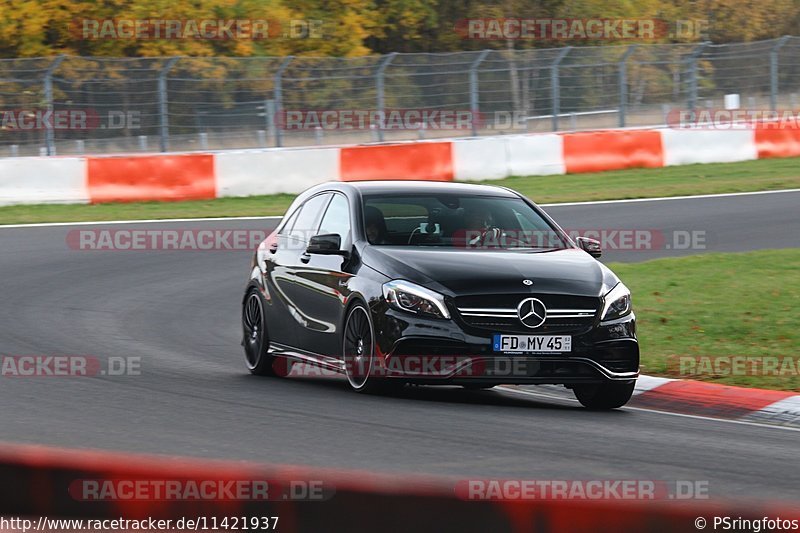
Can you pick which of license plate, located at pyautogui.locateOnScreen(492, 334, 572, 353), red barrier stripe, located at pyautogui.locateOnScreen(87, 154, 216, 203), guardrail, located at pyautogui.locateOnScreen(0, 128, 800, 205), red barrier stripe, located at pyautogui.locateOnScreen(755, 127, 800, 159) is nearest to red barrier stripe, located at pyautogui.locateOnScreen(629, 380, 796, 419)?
license plate, located at pyautogui.locateOnScreen(492, 334, 572, 353)

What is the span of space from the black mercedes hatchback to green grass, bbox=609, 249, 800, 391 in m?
1.40

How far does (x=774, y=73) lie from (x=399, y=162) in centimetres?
905

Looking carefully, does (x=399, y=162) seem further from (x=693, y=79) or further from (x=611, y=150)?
(x=693, y=79)

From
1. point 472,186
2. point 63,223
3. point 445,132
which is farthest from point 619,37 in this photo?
point 472,186

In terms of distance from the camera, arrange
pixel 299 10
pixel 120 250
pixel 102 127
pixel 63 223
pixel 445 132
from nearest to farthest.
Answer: pixel 120 250
pixel 63 223
pixel 102 127
pixel 445 132
pixel 299 10

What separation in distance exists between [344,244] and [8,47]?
30326 millimetres

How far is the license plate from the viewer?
8898mm

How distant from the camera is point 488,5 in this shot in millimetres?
55406

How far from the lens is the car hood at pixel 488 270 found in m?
9.02

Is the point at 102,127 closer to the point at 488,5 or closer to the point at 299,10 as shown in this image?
the point at 299,10
